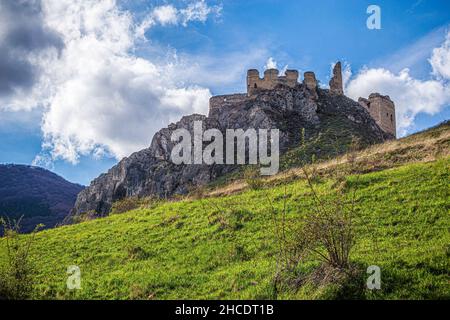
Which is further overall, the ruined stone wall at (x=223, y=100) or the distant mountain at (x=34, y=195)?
the distant mountain at (x=34, y=195)

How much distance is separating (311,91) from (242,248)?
5349 centimetres

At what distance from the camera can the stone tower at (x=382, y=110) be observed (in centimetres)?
6794

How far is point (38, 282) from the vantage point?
43.5 feet

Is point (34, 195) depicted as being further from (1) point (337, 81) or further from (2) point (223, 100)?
(1) point (337, 81)

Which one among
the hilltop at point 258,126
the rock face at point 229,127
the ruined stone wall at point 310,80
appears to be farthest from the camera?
the ruined stone wall at point 310,80

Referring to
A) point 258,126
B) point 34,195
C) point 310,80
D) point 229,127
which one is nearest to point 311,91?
point 310,80

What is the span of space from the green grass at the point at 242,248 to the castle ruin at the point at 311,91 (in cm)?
4638

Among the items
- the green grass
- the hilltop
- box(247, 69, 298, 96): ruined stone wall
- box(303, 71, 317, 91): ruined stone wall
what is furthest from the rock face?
the green grass

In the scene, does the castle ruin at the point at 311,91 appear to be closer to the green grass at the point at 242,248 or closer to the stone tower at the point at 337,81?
the stone tower at the point at 337,81

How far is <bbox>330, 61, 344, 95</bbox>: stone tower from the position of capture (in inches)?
2719

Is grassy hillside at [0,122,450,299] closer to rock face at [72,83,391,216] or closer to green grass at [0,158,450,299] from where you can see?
green grass at [0,158,450,299]

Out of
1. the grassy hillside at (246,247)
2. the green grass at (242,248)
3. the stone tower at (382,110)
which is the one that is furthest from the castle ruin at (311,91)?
the green grass at (242,248)
